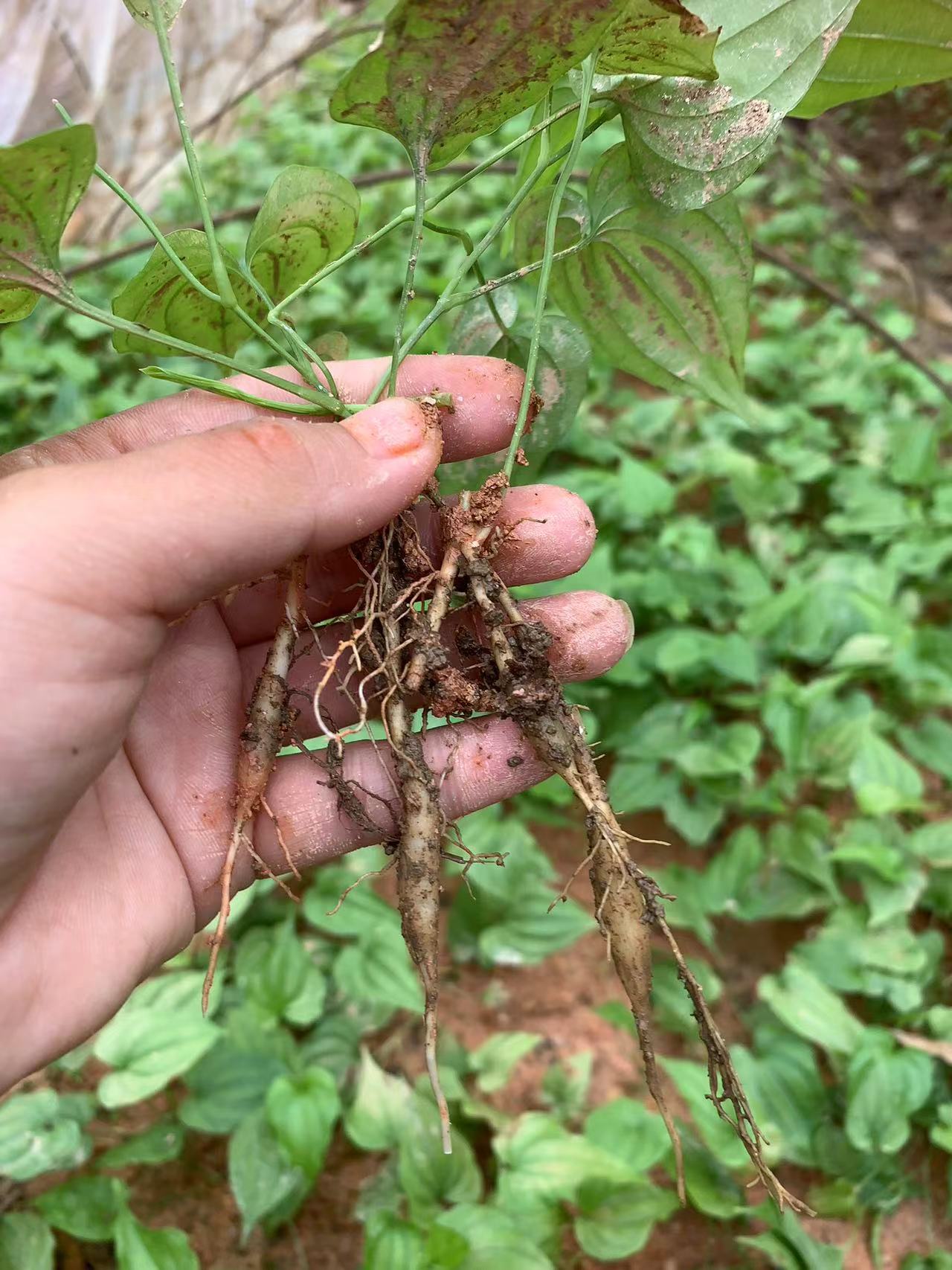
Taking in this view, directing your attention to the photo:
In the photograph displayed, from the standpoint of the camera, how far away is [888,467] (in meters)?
2.13

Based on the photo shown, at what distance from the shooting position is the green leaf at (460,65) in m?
0.67

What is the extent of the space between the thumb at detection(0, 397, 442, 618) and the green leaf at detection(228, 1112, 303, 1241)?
2.59 feet

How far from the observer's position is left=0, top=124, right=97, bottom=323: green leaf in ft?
2.15

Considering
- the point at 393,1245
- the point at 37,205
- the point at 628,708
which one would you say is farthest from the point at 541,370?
the point at 393,1245

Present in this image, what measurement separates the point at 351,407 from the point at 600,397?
152 cm

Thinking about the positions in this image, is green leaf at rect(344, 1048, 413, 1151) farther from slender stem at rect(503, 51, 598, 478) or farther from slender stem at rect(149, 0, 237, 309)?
slender stem at rect(149, 0, 237, 309)

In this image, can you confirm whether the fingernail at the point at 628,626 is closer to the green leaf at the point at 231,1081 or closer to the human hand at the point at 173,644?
the human hand at the point at 173,644

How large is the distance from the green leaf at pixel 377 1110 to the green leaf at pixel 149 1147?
237 mm

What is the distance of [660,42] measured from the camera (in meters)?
0.73

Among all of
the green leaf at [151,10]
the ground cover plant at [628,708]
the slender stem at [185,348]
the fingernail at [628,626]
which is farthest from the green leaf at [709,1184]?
the green leaf at [151,10]

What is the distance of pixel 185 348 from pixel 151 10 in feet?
1.00

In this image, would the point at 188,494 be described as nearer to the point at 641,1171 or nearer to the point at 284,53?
the point at 641,1171

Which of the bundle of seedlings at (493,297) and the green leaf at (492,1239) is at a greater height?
the bundle of seedlings at (493,297)

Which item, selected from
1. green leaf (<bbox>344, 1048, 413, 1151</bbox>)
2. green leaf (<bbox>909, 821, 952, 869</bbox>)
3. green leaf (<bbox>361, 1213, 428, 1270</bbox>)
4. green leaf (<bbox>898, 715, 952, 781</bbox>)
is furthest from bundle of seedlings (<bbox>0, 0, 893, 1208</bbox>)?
green leaf (<bbox>898, 715, 952, 781</bbox>)
